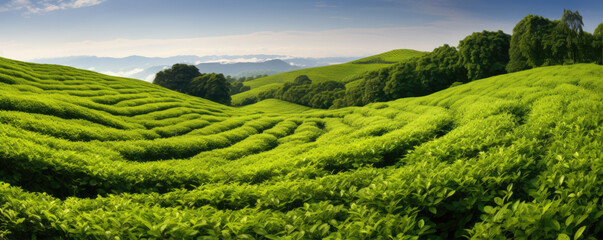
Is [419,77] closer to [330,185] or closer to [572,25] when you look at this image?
[572,25]

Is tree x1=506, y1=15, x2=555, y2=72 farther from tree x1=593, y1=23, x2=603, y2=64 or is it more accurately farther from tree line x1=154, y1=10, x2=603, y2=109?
tree x1=593, y1=23, x2=603, y2=64

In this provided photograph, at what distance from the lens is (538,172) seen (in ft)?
14.7

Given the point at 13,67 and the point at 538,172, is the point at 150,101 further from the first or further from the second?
the point at 538,172

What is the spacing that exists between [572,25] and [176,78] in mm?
82335

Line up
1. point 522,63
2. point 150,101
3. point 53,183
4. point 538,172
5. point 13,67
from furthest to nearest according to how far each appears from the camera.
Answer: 1. point 522,63
2. point 150,101
3. point 13,67
4. point 53,183
5. point 538,172

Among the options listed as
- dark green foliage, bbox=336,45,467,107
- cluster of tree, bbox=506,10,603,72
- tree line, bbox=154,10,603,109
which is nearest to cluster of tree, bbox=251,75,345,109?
tree line, bbox=154,10,603,109

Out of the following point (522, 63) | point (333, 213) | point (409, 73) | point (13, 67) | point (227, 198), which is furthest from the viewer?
point (409, 73)

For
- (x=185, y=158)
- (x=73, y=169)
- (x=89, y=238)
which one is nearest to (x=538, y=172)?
(x=89, y=238)

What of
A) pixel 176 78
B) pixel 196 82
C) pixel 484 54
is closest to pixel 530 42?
pixel 484 54

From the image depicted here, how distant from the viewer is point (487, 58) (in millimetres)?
49812

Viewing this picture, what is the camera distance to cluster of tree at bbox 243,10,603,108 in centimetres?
4014

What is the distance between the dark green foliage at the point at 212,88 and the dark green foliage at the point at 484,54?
2134 inches

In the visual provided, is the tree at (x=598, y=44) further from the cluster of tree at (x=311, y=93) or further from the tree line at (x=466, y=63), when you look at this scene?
the cluster of tree at (x=311, y=93)

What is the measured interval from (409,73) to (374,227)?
199 feet
